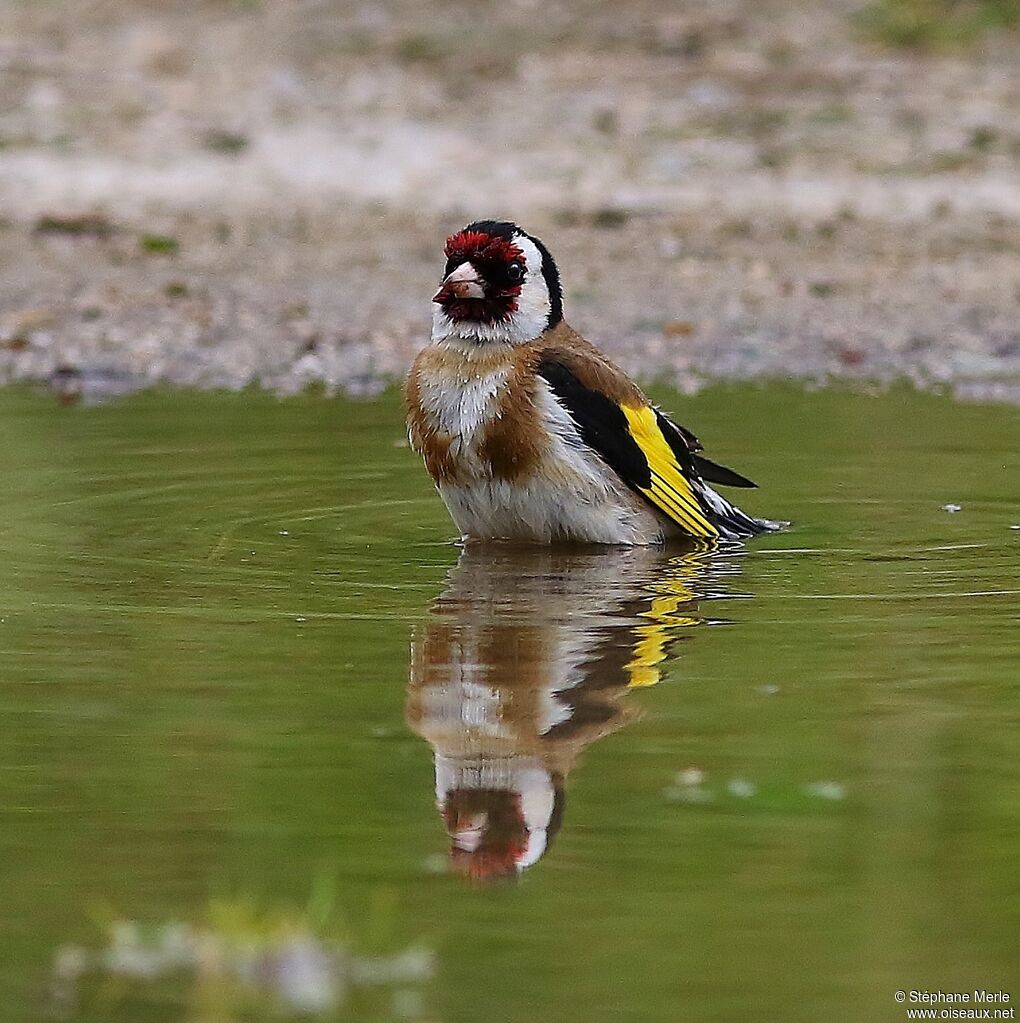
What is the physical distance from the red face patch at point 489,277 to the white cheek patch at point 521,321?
2 centimetres

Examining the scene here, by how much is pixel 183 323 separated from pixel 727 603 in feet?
19.9

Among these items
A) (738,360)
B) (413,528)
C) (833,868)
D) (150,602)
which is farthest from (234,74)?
(833,868)

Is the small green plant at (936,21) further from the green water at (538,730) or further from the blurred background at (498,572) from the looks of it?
the green water at (538,730)

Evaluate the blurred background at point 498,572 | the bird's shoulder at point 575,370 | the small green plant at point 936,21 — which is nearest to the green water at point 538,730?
the blurred background at point 498,572

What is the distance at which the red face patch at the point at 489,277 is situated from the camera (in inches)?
271

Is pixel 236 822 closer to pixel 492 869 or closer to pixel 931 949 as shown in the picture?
pixel 492 869

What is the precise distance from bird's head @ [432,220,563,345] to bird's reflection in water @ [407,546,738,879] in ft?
2.01

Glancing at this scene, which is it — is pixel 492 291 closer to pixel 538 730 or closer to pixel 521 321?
pixel 521 321

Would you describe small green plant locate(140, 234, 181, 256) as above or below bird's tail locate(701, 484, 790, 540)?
above

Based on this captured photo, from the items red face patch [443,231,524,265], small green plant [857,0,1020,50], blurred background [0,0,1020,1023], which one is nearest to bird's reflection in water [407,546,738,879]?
blurred background [0,0,1020,1023]

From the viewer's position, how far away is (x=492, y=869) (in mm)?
3693

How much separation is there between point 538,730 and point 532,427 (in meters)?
2.18

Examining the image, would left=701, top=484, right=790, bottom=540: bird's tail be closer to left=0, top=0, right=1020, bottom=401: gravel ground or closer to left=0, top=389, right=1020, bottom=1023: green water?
left=0, top=389, right=1020, bottom=1023: green water

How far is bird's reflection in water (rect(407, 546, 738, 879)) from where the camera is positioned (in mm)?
3986
